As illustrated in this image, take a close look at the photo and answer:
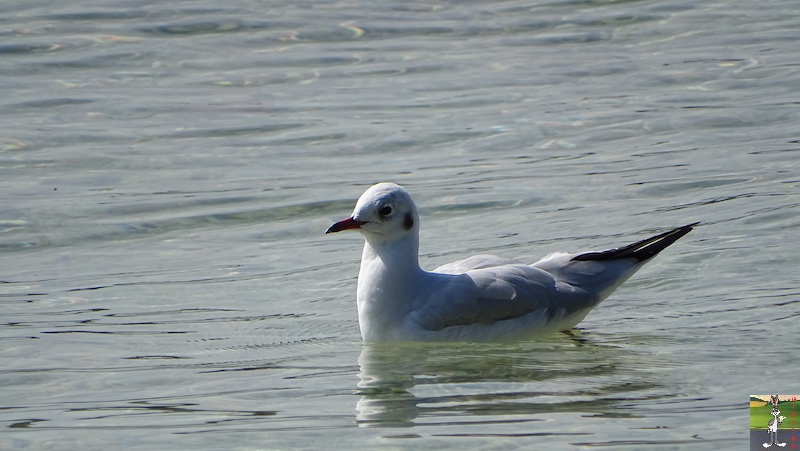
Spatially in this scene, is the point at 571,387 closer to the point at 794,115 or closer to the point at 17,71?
the point at 794,115

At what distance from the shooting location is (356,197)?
10.4 meters

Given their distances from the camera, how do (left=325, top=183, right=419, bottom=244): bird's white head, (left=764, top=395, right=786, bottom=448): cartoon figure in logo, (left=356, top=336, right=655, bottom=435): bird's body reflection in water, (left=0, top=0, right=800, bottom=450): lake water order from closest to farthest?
(left=764, top=395, right=786, bottom=448): cartoon figure in logo < (left=356, top=336, right=655, bottom=435): bird's body reflection in water < (left=0, top=0, right=800, bottom=450): lake water < (left=325, top=183, right=419, bottom=244): bird's white head

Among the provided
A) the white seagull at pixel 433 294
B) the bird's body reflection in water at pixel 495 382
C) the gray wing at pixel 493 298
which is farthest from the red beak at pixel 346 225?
the bird's body reflection in water at pixel 495 382

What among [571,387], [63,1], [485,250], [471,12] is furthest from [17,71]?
[571,387]

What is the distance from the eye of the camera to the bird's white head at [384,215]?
7.02m

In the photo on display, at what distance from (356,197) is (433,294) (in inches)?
136

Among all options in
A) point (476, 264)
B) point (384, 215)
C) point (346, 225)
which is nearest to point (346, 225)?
point (346, 225)

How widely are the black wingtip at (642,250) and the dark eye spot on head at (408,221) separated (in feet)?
3.54

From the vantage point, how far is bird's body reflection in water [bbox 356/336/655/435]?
18.8 ft

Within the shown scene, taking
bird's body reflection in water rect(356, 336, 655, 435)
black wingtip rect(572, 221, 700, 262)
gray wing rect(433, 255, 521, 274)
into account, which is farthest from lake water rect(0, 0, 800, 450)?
gray wing rect(433, 255, 521, 274)

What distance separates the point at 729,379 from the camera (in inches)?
244

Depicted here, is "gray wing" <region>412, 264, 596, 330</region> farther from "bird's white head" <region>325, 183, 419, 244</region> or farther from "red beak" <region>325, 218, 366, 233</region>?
"red beak" <region>325, 218, 366, 233</region>

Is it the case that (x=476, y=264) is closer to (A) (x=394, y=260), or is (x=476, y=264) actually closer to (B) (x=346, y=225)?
(A) (x=394, y=260)

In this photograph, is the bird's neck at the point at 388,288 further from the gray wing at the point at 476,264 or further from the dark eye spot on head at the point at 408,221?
the gray wing at the point at 476,264
